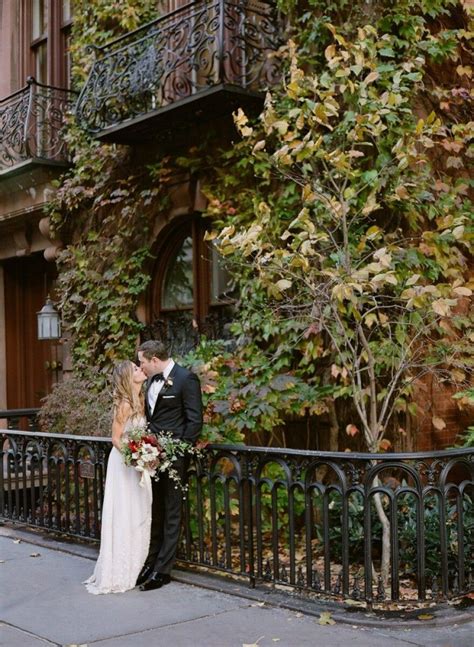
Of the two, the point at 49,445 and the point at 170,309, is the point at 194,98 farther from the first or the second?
the point at 49,445

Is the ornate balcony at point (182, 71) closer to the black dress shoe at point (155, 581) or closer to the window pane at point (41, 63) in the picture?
the window pane at point (41, 63)

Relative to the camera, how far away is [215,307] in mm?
11445

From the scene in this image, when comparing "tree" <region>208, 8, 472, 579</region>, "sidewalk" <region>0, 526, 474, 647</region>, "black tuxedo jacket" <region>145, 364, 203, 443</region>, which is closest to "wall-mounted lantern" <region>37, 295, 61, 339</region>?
"tree" <region>208, 8, 472, 579</region>

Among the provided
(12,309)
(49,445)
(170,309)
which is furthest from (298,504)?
(12,309)

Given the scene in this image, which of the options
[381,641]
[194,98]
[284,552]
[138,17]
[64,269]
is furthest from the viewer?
[64,269]

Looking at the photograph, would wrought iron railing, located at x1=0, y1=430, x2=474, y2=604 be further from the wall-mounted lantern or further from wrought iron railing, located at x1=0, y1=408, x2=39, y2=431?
the wall-mounted lantern

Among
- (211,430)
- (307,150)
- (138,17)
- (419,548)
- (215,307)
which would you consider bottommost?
(419,548)

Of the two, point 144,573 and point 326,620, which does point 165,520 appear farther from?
point 326,620

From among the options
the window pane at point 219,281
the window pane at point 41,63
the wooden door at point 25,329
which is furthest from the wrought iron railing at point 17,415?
the window pane at point 41,63

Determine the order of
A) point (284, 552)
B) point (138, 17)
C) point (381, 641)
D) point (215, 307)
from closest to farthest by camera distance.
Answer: point (381, 641) < point (284, 552) < point (215, 307) < point (138, 17)

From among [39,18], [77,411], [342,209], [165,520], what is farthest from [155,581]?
[39,18]

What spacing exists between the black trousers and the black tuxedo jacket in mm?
263

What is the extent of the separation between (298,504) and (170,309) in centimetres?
393

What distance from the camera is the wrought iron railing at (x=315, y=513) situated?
243 inches
